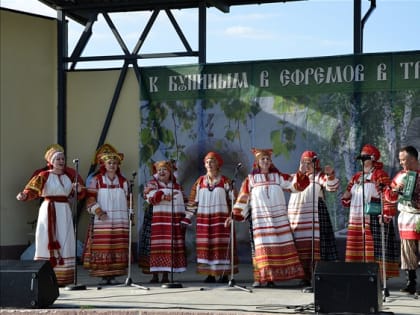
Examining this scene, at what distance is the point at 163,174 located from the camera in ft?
31.9

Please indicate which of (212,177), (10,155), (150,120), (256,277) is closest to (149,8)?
(150,120)

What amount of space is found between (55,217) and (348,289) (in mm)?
3579

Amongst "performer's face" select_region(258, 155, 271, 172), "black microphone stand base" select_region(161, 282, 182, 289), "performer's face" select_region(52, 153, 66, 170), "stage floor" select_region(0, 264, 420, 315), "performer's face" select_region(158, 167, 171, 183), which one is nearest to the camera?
"stage floor" select_region(0, 264, 420, 315)

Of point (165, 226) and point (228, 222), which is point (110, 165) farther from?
point (228, 222)

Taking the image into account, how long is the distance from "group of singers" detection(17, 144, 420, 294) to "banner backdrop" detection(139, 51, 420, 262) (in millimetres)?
1659

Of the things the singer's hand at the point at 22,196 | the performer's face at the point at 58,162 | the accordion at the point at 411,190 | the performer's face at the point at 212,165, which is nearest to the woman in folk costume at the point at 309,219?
the performer's face at the point at 212,165

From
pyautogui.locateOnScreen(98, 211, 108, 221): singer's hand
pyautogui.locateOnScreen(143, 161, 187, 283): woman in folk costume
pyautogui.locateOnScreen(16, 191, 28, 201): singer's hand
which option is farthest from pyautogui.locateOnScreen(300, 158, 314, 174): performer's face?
pyautogui.locateOnScreen(16, 191, 28, 201): singer's hand

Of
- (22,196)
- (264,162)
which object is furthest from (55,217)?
(264,162)

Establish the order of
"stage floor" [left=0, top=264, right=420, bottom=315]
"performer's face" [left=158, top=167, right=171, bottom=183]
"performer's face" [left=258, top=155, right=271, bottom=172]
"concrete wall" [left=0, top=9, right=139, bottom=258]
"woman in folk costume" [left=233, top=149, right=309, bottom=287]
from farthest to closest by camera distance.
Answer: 1. "concrete wall" [left=0, top=9, right=139, bottom=258]
2. "performer's face" [left=158, top=167, right=171, bottom=183]
3. "performer's face" [left=258, top=155, right=271, bottom=172]
4. "woman in folk costume" [left=233, top=149, right=309, bottom=287]
5. "stage floor" [left=0, top=264, right=420, bottom=315]

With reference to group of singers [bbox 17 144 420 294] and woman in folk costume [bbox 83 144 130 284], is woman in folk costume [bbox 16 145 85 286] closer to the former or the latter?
group of singers [bbox 17 144 420 294]

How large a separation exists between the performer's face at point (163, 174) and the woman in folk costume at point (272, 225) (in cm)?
98

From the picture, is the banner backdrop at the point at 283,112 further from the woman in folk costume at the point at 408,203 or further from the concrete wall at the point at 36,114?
the woman in folk costume at the point at 408,203

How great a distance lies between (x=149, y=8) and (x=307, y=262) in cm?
471

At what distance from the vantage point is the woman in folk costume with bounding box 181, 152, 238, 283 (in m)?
9.62
